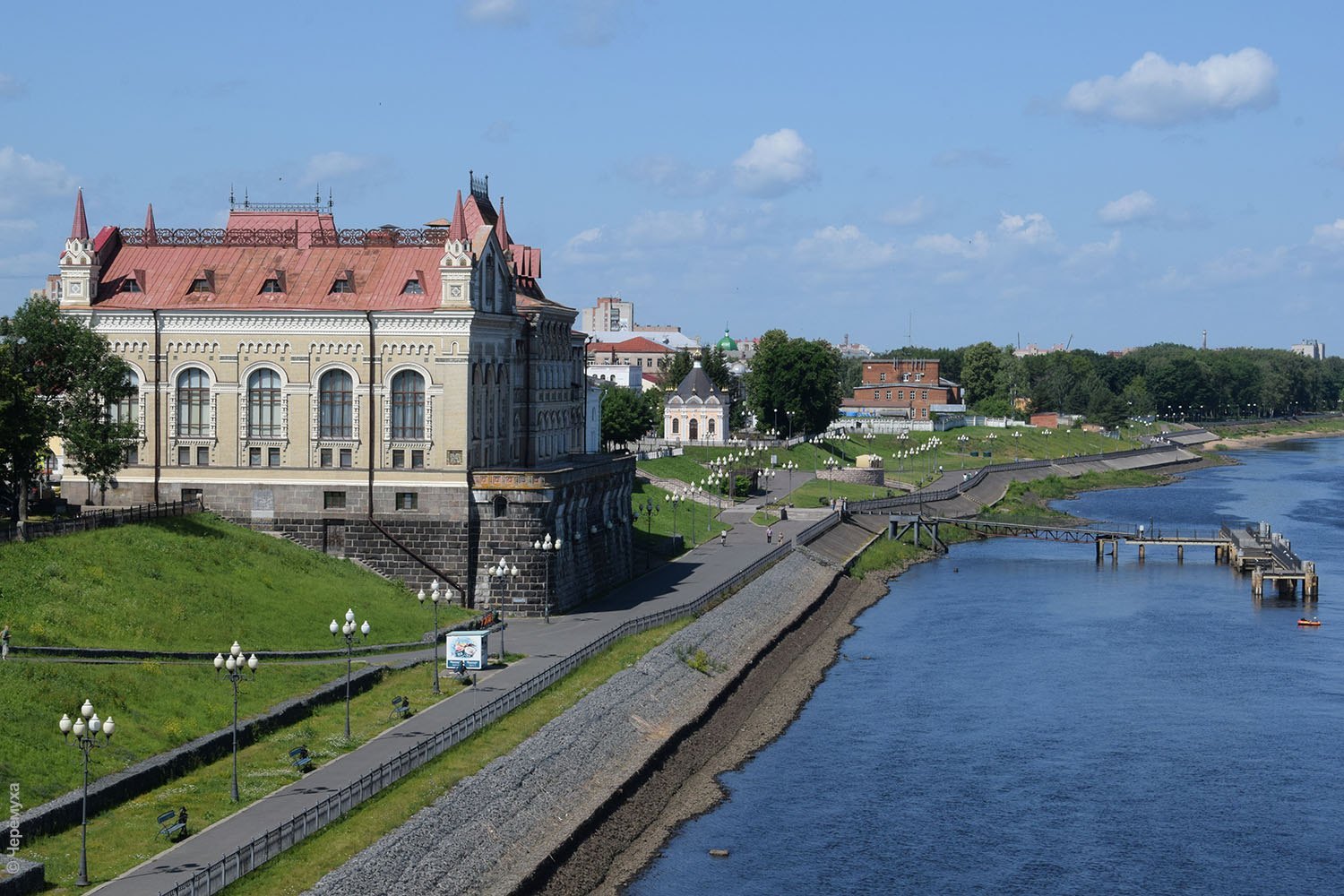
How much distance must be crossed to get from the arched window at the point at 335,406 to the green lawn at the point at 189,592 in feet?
17.3

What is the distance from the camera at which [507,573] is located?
73.1 meters

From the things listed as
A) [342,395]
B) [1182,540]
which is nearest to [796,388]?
[1182,540]

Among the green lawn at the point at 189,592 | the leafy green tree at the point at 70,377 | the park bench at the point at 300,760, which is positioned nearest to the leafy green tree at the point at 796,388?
the green lawn at the point at 189,592

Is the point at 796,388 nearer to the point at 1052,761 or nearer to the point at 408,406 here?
the point at 408,406

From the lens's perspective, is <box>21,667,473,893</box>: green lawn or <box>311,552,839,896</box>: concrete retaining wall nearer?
<box>21,667,473,893</box>: green lawn

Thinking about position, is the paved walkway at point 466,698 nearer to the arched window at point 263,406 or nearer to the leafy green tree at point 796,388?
the arched window at point 263,406

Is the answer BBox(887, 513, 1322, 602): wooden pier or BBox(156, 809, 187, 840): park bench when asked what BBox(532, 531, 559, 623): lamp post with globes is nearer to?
BBox(156, 809, 187, 840): park bench

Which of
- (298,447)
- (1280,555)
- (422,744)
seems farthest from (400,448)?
(1280,555)

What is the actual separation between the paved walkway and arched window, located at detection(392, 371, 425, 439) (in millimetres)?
9236

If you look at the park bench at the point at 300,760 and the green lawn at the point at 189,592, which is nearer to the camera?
the park bench at the point at 300,760

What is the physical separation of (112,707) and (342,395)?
96.8ft

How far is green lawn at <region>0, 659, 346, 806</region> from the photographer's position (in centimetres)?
4262

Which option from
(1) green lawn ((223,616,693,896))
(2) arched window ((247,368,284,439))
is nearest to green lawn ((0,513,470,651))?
(2) arched window ((247,368,284,439))

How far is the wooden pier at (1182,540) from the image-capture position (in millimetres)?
103812
